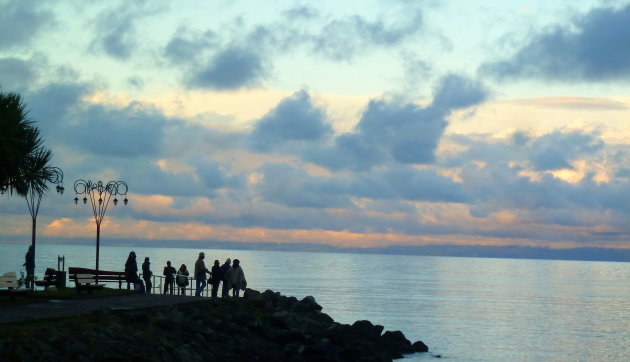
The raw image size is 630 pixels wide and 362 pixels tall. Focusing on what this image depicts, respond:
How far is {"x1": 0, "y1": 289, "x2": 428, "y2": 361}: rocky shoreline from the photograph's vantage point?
2094 cm

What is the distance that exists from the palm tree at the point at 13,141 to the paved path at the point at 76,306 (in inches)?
225

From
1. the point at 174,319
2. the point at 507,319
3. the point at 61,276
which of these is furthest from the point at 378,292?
the point at 174,319

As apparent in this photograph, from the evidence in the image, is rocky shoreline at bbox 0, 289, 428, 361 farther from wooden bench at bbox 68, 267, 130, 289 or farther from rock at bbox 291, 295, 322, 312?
wooden bench at bbox 68, 267, 130, 289

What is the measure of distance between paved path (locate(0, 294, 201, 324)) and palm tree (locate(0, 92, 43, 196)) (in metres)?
5.72

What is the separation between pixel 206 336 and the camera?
94.7 ft

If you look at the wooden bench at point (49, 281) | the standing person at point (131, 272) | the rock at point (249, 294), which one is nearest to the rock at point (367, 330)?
the rock at point (249, 294)

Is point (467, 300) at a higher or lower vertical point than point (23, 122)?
lower

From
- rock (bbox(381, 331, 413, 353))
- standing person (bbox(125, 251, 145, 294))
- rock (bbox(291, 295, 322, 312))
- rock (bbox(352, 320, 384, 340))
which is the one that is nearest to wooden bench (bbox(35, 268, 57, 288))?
standing person (bbox(125, 251, 145, 294))

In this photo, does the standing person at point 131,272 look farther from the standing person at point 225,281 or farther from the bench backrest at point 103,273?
the standing person at point 225,281

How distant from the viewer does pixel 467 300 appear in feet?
311

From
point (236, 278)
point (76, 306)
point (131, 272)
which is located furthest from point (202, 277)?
point (76, 306)

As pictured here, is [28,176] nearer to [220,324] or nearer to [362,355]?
[220,324]

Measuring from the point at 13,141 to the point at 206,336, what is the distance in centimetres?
1067

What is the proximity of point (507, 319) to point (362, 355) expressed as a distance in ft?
130
